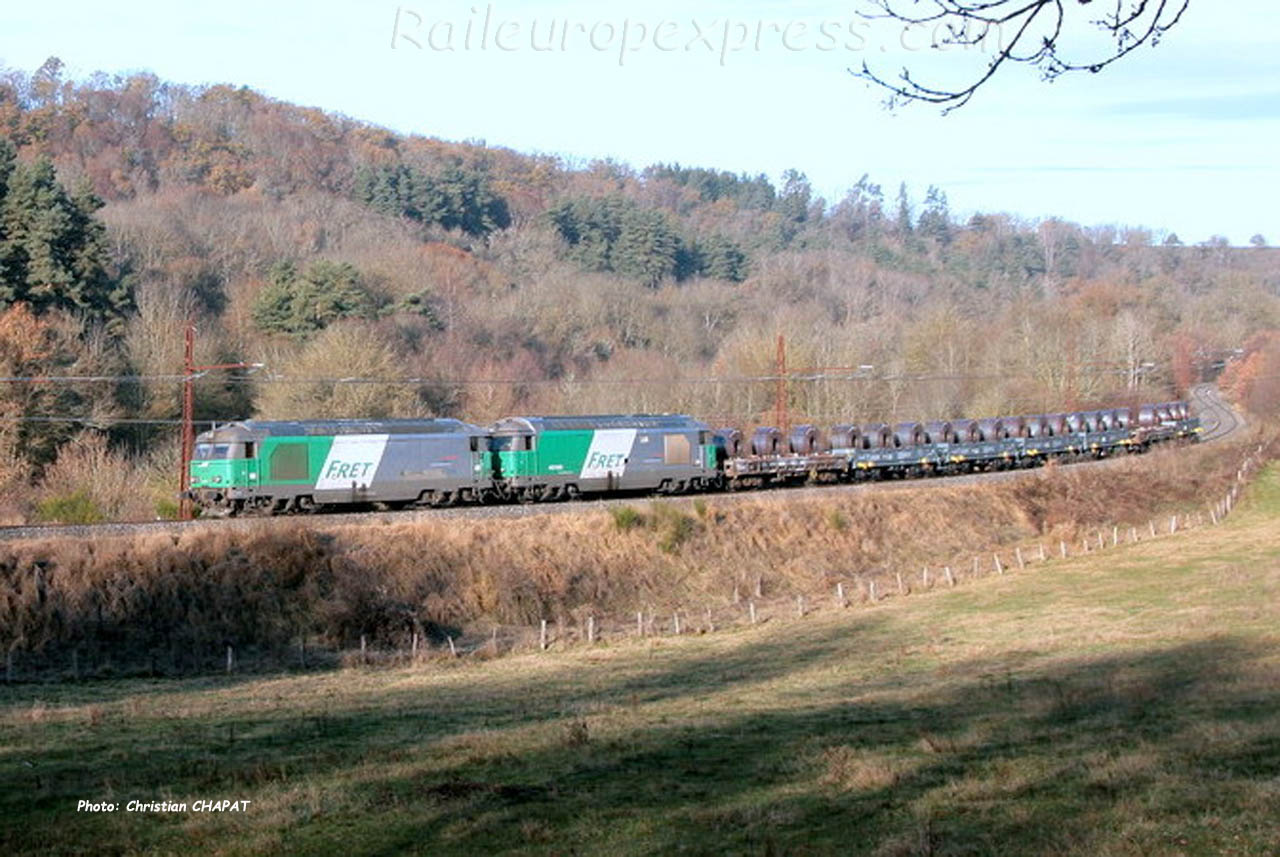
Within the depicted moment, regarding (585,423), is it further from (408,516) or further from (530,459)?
(408,516)

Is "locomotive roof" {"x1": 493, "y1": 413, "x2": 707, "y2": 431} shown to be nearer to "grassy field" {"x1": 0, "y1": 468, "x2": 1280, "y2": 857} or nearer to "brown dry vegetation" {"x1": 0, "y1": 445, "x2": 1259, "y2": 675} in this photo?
"brown dry vegetation" {"x1": 0, "y1": 445, "x2": 1259, "y2": 675}

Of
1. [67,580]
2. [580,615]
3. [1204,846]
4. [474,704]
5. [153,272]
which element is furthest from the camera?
[153,272]

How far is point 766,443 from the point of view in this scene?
206 ft

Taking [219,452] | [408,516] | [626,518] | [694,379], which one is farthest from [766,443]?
[694,379]

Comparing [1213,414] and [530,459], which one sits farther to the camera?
[1213,414]

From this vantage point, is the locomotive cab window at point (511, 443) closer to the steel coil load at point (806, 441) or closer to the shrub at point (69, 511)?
the shrub at point (69, 511)

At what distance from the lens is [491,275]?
5162 inches

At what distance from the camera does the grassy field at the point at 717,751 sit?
1308cm

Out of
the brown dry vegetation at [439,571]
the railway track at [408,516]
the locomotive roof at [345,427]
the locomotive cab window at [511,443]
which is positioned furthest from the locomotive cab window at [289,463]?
the locomotive cab window at [511,443]

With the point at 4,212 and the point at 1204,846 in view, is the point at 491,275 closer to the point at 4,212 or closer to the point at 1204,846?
the point at 4,212

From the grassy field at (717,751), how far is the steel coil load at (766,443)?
28929 millimetres

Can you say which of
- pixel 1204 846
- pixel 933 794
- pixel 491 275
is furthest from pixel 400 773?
pixel 491 275

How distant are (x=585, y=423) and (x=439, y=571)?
11.7 m

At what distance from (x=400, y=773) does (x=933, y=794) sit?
639cm
